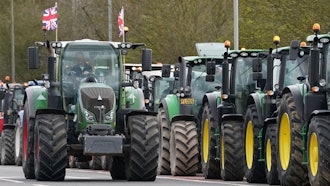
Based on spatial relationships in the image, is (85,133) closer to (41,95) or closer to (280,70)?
(41,95)

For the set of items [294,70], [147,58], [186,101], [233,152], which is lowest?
[233,152]

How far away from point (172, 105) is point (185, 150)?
83.0 inches

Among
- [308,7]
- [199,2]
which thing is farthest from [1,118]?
[199,2]

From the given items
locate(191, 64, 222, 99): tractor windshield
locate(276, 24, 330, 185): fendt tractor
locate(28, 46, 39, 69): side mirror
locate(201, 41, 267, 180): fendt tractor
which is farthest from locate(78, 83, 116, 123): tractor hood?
locate(191, 64, 222, 99): tractor windshield

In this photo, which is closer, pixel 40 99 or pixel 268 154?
pixel 268 154

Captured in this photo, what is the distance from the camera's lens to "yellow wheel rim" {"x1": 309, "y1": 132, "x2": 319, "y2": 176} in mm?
20984

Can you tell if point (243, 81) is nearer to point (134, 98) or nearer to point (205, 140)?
point (205, 140)

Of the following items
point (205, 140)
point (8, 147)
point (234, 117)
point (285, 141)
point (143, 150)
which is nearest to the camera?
point (285, 141)

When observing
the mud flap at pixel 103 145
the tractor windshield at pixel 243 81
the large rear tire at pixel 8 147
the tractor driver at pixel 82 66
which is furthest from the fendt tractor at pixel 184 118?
the large rear tire at pixel 8 147

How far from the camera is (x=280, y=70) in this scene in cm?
2527

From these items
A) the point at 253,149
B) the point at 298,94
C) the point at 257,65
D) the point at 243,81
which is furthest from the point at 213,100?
the point at 298,94

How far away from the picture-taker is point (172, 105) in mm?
31234

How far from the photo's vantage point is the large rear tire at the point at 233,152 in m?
26.5

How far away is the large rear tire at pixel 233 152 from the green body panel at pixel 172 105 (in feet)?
13.9
